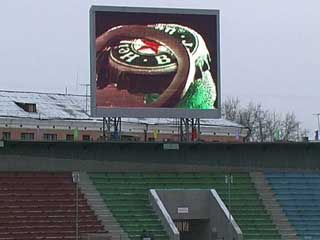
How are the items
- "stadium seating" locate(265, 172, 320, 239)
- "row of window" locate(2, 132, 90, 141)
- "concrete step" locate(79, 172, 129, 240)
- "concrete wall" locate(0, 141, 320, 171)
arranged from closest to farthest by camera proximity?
1. "concrete step" locate(79, 172, 129, 240)
2. "stadium seating" locate(265, 172, 320, 239)
3. "concrete wall" locate(0, 141, 320, 171)
4. "row of window" locate(2, 132, 90, 141)

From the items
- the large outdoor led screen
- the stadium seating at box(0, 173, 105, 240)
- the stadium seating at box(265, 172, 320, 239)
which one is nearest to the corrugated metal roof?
the stadium seating at box(0, 173, 105, 240)

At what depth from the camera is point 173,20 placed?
4603 cm

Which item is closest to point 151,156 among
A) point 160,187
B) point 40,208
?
point 160,187

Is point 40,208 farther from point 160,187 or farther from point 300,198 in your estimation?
point 300,198

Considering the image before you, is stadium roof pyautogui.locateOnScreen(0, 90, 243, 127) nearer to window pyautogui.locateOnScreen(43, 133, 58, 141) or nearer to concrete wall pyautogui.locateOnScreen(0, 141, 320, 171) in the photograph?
window pyautogui.locateOnScreen(43, 133, 58, 141)

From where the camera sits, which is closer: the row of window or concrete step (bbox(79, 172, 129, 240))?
concrete step (bbox(79, 172, 129, 240))

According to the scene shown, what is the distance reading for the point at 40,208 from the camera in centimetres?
4328

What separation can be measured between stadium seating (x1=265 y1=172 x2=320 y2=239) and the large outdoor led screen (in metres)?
6.07

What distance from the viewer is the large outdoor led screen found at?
44.8 metres

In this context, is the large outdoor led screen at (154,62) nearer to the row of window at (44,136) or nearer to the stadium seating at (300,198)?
the stadium seating at (300,198)

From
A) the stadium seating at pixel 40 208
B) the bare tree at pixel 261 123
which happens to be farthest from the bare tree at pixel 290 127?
the stadium seating at pixel 40 208

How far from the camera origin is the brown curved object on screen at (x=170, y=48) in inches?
1773

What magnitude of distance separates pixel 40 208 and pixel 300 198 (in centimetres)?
1431

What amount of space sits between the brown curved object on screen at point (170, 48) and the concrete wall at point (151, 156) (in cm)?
404
